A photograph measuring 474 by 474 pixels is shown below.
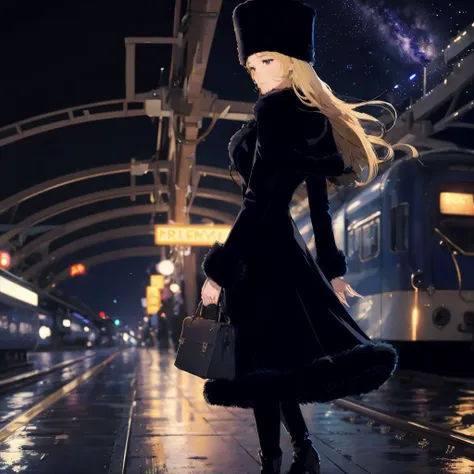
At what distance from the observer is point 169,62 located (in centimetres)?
2197

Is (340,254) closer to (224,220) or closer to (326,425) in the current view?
(326,425)

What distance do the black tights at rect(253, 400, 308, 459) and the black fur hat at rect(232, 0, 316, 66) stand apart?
5.79 ft

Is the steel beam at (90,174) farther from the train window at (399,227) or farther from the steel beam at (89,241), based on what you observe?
the train window at (399,227)

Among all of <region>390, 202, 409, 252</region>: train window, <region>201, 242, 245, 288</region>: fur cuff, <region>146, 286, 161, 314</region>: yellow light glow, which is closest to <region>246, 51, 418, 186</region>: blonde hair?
<region>201, 242, 245, 288</region>: fur cuff

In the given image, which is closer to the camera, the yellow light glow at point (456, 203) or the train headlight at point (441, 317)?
the train headlight at point (441, 317)

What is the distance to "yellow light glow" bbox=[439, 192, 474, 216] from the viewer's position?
14.5 m

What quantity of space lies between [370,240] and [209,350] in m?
11.8

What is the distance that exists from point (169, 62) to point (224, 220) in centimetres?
2011

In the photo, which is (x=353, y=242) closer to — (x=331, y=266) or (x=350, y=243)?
(x=350, y=243)

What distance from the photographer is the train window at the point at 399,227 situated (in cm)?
1465

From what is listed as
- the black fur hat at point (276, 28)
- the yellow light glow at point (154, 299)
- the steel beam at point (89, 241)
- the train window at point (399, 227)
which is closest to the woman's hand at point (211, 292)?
the black fur hat at point (276, 28)

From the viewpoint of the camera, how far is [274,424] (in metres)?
4.57

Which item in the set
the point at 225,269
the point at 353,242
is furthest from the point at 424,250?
the point at 225,269

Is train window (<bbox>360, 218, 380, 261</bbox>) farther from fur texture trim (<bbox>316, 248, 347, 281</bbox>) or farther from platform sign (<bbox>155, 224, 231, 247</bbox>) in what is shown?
platform sign (<bbox>155, 224, 231, 247</bbox>)
